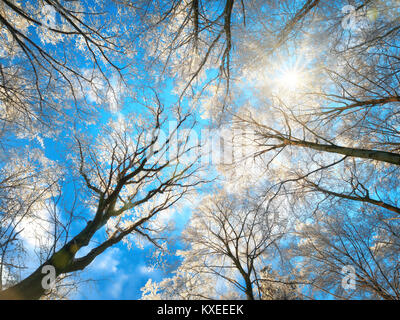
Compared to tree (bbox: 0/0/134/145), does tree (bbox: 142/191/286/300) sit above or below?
below

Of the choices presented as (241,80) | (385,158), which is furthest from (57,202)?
(385,158)

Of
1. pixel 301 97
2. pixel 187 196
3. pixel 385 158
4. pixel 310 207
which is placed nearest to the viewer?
pixel 385 158

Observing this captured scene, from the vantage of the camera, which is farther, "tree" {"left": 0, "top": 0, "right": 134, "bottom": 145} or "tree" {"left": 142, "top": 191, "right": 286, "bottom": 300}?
"tree" {"left": 142, "top": 191, "right": 286, "bottom": 300}

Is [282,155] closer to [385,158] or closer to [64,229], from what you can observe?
[385,158]

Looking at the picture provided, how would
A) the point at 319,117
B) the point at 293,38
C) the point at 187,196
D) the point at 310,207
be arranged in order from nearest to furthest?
the point at 293,38, the point at 319,117, the point at 310,207, the point at 187,196

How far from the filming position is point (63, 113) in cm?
335

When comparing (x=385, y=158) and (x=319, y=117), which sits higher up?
(x=319, y=117)

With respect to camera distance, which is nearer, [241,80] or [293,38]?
[293,38]

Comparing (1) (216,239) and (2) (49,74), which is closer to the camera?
(2) (49,74)

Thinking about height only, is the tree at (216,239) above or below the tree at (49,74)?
below

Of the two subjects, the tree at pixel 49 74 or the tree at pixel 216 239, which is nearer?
the tree at pixel 49 74

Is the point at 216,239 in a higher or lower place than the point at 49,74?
lower
